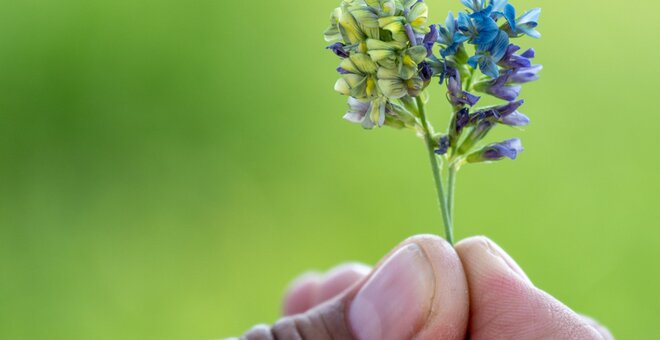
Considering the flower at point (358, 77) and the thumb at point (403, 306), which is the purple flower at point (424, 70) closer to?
the flower at point (358, 77)

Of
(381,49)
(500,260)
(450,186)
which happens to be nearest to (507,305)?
(500,260)

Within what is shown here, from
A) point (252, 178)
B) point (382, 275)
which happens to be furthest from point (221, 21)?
point (382, 275)

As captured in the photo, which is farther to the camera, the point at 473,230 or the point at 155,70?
the point at 155,70

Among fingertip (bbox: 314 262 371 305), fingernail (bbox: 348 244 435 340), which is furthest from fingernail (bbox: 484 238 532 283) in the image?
fingertip (bbox: 314 262 371 305)

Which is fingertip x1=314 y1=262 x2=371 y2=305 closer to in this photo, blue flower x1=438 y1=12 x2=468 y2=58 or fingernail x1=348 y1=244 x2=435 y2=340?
fingernail x1=348 y1=244 x2=435 y2=340

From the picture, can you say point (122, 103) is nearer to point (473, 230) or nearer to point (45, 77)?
point (45, 77)

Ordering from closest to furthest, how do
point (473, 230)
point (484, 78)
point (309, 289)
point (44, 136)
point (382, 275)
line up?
point (484, 78), point (382, 275), point (309, 289), point (473, 230), point (44, 136)

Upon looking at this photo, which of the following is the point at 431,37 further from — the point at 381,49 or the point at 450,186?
the point at 450,186
